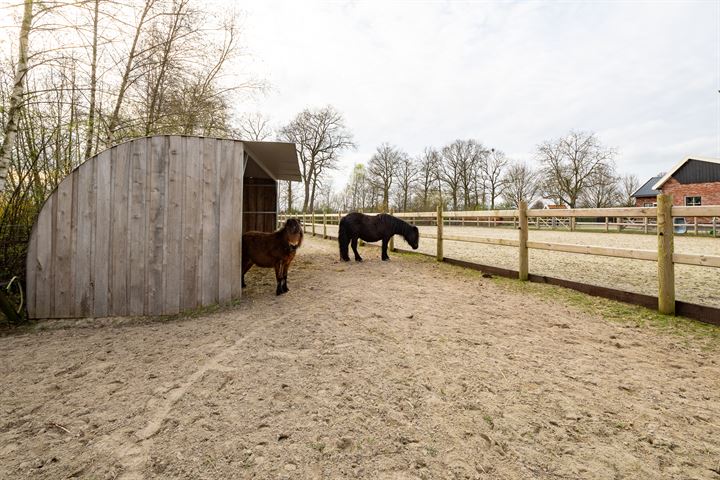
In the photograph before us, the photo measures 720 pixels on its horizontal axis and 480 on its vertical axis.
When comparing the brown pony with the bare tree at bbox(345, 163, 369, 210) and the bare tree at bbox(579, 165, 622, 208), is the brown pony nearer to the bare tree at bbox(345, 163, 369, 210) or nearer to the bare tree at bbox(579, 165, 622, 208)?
the bare tree at bbox(345, 163, 369, 210)

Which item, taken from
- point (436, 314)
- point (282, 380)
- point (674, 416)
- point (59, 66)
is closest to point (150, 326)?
point (282, 380)

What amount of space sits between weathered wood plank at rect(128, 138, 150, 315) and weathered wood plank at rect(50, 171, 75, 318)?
65 cm

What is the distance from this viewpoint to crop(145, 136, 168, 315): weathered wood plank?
3.98 m

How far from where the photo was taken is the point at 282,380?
86.5 inches

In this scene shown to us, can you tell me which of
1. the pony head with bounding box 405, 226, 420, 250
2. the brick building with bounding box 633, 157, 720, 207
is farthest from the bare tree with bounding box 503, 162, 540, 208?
the pony head with bounding box 405, 226, 420, 250

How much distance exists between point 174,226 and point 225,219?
631mm

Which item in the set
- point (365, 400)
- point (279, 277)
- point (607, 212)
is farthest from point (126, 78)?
point (607, 212)

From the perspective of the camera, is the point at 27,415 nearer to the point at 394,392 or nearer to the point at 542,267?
the point at 394,392

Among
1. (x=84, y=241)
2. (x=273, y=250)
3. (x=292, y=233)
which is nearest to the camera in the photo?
(x=84, y=241)

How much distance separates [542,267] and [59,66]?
864 cm

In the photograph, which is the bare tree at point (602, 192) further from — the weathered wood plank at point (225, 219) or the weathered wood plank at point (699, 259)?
the weathered wood plank at point (225, 219)

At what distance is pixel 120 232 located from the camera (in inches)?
155

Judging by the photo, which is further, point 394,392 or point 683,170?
point 683,170

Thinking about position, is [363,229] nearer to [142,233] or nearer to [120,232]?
[142,233]
